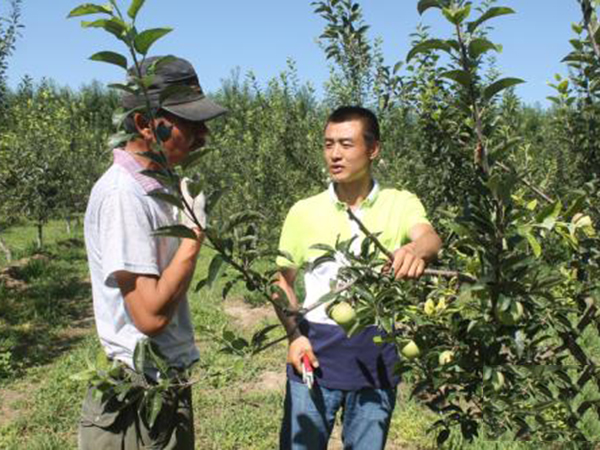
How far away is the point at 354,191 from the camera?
202 cm

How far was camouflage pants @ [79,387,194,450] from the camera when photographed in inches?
61.0

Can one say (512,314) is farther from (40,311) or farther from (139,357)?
(40,311)

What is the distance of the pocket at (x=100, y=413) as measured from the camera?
5.05ft

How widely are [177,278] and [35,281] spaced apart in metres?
7.39

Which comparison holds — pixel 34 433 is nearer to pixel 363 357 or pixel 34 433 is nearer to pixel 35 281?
pixel 363 357

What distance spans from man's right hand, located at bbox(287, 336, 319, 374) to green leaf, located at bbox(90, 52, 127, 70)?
1.15m

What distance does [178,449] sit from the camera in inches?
65.5

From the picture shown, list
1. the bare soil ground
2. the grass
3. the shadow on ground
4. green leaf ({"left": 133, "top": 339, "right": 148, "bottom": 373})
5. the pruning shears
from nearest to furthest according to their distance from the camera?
green leaf ({"left": 133, "top": 339, "right": 148, "bottom": 373}), the pruning shears, the grass, the shadow on ground, the bare soil ground

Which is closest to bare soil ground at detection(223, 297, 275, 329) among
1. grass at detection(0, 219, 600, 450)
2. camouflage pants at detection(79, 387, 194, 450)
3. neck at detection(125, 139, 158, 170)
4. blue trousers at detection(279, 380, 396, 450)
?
grass at detection(0, 219, 600, 450)

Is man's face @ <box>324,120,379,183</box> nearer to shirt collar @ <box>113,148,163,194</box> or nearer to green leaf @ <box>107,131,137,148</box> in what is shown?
shirt collar @ <box>113,148,163,194</box>

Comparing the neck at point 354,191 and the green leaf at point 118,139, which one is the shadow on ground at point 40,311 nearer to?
the neck at point 354,191

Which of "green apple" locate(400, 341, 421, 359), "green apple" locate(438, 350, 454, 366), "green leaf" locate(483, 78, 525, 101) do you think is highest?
"green leaf" locate(483, 78, 525, 101)

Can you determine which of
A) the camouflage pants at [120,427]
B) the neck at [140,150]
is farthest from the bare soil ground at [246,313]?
the neck at [140,150]

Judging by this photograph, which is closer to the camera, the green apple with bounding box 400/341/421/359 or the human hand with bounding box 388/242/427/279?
the human hand with bounding box 388/242/427/279
